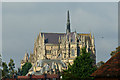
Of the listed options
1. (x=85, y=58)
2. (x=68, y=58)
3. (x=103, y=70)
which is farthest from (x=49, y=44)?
(x=103, y=70)

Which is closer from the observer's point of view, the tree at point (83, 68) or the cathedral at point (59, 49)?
the tree at point (83, 68)

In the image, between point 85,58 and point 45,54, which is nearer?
point 85,58

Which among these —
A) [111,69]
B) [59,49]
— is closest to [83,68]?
[111,69]

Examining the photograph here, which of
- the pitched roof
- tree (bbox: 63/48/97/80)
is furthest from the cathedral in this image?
the pitched roof

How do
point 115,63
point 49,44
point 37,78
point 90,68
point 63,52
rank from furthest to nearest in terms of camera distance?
point 49,44 < point 63,52 < point 37,78 < point 90,68 < point 115,63

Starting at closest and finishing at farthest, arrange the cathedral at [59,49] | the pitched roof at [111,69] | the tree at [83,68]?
the pitched roof at [111,69], the tree at [83,68], the cathedral at [59,49]

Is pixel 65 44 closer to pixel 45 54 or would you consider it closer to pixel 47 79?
pixel 45 54

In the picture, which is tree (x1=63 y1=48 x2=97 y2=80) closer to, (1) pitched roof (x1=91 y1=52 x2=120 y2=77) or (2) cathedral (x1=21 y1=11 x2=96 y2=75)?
(1) pitched roof (x1=91 y1=52 x2=120 y2=77)

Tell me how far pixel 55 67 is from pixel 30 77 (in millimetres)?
49384

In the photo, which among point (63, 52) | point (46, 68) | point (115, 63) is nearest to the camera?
point (115, 63)

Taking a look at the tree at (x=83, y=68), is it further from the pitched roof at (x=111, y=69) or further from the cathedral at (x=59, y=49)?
the cathedral at (x=59, y=49)

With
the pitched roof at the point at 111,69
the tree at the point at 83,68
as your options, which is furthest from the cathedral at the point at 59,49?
the pitched roof at the point at 111,69

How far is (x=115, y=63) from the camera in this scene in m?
37.1

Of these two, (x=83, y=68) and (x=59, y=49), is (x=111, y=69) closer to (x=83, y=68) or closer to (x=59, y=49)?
(x=83, y=68)
